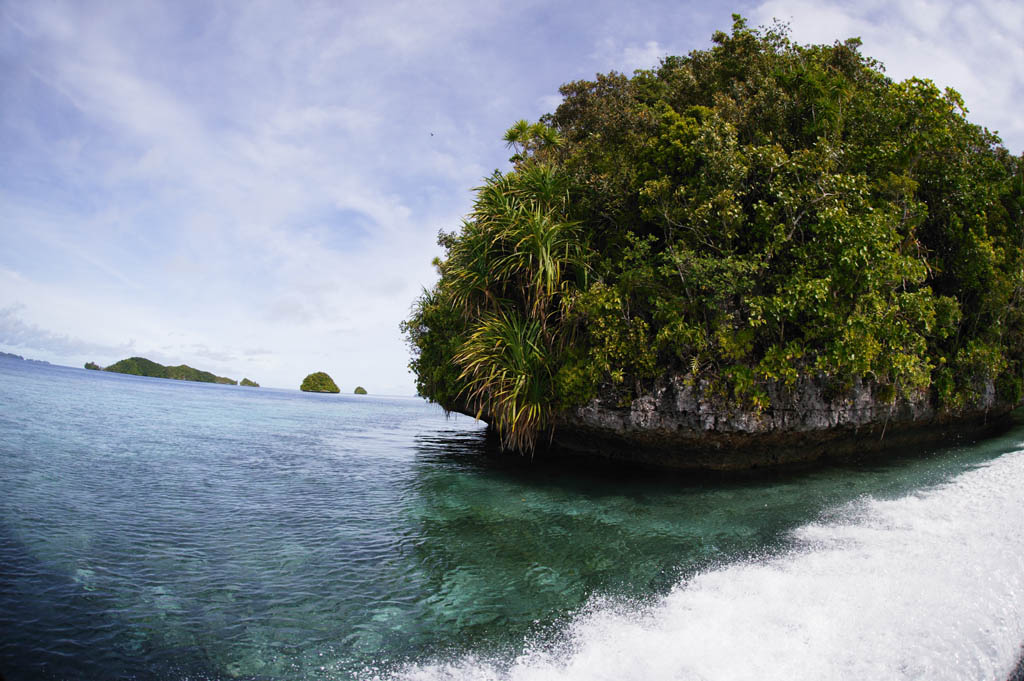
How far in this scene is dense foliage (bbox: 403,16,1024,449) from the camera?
31.4 feet

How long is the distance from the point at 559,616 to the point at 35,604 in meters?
4.99

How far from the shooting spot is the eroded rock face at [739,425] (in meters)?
10.1

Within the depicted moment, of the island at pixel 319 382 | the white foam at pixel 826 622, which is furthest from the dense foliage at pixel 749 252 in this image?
the island at pixel 319 382

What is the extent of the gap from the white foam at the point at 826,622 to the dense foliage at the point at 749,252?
3902 mm

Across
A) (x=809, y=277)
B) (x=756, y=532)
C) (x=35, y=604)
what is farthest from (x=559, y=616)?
(x=809, y=277)

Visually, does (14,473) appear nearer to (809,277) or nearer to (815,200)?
(809,277)

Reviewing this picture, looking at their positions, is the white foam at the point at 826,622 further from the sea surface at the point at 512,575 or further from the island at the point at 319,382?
the island at the point at 319,382

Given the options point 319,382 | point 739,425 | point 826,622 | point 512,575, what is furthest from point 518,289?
Answer: point 319,382

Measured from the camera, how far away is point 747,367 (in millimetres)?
9648

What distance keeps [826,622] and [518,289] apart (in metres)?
9.03

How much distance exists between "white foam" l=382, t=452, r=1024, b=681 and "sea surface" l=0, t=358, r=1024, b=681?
0.02m

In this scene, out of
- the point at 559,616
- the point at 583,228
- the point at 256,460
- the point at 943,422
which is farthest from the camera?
the point at 943,422

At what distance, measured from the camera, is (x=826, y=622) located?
184 inches

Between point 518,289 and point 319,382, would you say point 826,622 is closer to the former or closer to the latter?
point 518,289
